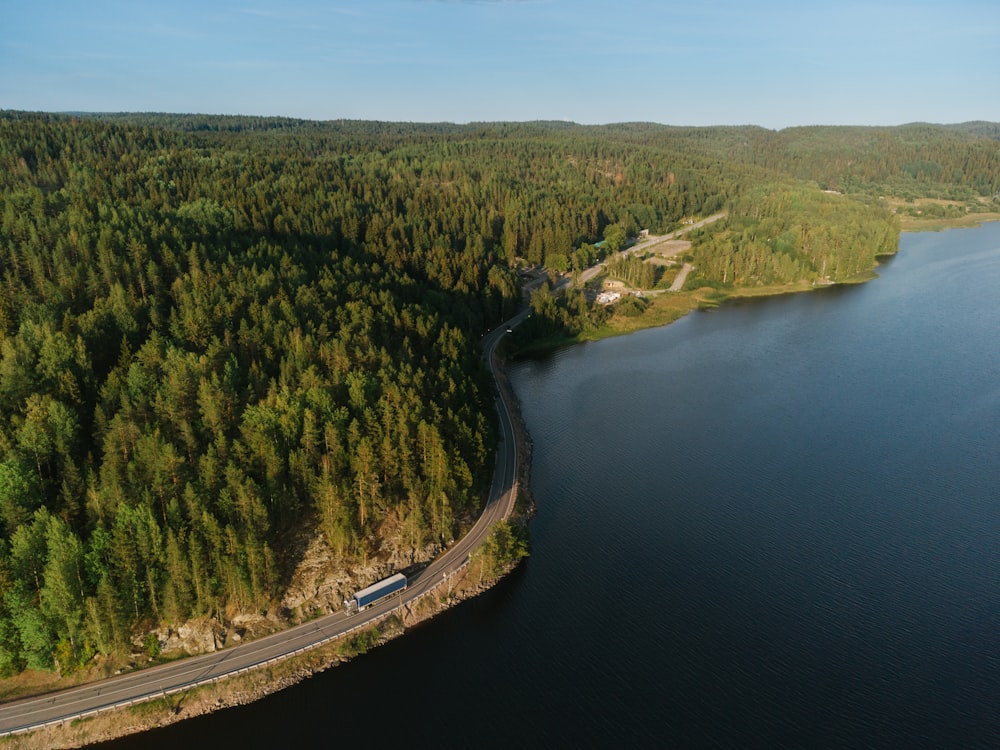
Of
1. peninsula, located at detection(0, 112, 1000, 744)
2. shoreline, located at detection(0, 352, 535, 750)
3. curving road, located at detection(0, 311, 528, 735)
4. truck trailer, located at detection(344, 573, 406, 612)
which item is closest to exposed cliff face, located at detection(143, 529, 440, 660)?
peninsula, located at detection(0, 112, 1000, 744)

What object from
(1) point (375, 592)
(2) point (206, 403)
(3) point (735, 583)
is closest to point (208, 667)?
(1) point (375, 592)

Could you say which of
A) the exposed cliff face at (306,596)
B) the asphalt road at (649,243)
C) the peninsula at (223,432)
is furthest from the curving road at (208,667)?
the asphalt road at (649,243)

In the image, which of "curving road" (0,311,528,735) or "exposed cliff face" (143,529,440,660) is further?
"exposed cliff face" (143,529,440,660)

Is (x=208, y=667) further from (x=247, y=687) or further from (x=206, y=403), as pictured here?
(x=206, y=403)

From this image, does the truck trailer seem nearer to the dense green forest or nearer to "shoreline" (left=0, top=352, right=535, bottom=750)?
"shoreline" (left=0, top=352, right=535, bottom=750)

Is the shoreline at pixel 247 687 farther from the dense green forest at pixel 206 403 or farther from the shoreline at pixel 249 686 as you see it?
the dense green forest at pixel 206 403

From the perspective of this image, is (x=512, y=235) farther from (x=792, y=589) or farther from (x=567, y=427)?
(x=792, y=589)
